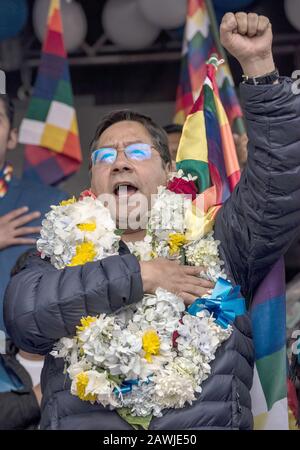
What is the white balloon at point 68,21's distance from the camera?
5.54 meters

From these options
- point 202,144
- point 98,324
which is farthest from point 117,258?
point 202,144

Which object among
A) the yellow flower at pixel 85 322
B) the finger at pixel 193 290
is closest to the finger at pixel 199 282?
the finger at pixel 193 290

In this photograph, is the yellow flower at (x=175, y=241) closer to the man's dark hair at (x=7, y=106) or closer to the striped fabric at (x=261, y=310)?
the striped fabric at (x=261, y=310)

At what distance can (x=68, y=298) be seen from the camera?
258 centimetres

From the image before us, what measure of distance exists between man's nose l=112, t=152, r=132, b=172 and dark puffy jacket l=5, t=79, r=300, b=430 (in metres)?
0.32

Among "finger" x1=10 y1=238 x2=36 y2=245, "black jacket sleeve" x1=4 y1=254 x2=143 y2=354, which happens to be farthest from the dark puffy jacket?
"finger" x1=10 y1=238 x2=36 y2=245

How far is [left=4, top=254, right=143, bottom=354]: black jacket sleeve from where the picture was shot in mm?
2580

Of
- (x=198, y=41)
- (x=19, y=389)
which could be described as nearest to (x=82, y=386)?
(x=19, y=389)

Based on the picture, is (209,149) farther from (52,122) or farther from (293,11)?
(293,11)

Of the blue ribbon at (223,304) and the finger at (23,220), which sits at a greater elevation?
the blue ribbon at (223,304)

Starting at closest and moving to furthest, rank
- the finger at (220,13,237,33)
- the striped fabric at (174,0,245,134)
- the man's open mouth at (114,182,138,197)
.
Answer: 1. the finger at (220,13,237,33)
2. the man's open mouth at (114,182,138,197)
3. the striped fabric at (174,0,245,134)

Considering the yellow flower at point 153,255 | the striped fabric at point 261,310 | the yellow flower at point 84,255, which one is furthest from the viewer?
the striped fabric at point 261,310

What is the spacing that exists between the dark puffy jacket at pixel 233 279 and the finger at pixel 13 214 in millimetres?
1294

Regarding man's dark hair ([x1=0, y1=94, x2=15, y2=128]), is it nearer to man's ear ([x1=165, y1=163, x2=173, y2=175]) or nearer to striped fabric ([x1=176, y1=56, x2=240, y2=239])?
striped fabric ([x1=176, y1=56, x2=240, y2=239])
